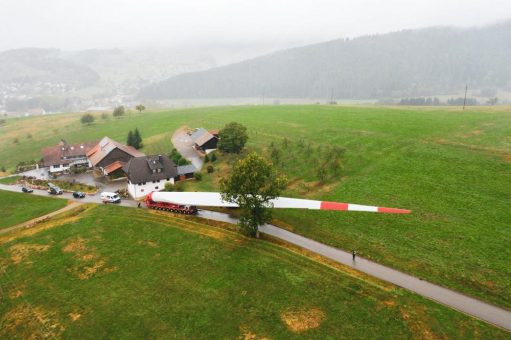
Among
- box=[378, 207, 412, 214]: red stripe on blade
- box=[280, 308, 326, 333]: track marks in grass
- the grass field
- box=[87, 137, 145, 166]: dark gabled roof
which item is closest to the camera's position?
box=[280, 308, 326, 333]: track marks in grass

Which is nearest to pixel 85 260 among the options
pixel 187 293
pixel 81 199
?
pixel 187 293

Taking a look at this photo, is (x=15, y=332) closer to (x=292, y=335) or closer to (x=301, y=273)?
(x=292, y=335)

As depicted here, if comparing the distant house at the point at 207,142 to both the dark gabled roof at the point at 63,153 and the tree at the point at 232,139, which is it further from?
the dark gabled roof at the point at 63,153

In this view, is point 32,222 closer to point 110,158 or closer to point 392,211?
point 110,158

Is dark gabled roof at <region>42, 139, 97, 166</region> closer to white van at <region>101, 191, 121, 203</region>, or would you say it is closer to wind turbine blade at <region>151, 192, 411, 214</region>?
white van at <region>101, 191, 121, 203</region>

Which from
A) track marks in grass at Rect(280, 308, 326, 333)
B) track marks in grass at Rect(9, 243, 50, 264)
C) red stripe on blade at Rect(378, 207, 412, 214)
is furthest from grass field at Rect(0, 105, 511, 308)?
track marks in grass at Rect(9, 243, 50, 264)

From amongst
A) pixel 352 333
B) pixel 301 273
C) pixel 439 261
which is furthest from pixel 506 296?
pixel 301 273

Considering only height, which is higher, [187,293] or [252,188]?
[252,188]
